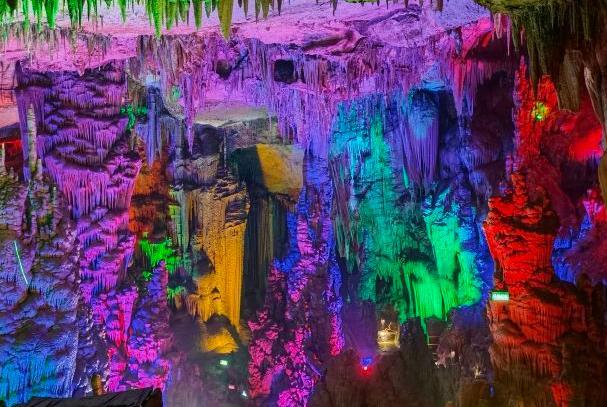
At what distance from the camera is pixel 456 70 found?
11.9 m

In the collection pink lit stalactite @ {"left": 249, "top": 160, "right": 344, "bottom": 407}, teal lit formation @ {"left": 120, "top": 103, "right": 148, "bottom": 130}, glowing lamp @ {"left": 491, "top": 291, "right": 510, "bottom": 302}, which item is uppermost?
teal lit formation @ {"left": 120, "top": 103, "right": 148, "bottom": 130}

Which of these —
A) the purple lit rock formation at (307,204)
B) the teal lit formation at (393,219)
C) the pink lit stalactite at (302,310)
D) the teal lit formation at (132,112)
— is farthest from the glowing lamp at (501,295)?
the teal lit formation at (132,112)

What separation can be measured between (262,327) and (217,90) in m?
5.82

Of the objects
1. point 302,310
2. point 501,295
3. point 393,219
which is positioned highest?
point 501,295

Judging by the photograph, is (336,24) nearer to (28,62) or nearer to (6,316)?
(28,62)

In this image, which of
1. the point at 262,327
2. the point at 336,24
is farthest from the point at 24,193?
the point at 262,327

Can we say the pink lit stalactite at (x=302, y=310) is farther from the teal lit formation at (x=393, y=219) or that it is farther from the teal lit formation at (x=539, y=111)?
the teal lit formation at (x=539, y=111)

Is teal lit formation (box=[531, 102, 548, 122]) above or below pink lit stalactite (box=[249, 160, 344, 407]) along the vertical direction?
above

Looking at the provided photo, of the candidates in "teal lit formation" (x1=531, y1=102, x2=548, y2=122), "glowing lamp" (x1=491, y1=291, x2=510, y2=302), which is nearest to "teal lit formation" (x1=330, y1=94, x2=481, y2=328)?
"teal lit formation" (x1=531, y1=102, x2=548, y2=122)

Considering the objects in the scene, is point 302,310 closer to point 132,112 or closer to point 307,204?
point 307,204

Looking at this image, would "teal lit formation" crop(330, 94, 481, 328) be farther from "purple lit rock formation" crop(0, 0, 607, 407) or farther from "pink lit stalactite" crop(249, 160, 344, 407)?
"pink lit stalactite" crop(249, 160, 344, 407)

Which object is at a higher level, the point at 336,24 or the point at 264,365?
the point at 336,24

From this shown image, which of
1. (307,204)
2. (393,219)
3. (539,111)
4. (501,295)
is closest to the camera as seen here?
(501,295)

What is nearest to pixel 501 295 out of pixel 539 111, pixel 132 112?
pixel 539 111
